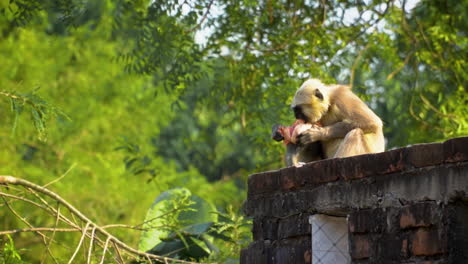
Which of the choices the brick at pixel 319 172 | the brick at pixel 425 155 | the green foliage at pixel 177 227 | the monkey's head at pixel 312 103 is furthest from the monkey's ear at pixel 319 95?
the brick at pixel 425 155

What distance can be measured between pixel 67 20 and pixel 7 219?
4.58 m

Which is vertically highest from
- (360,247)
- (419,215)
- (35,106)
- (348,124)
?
(35,106)

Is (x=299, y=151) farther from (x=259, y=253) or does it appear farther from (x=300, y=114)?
(x=259, y=253)

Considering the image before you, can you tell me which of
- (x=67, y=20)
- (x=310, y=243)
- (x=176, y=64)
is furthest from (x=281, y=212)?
(x=67, y=20)

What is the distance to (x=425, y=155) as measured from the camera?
2.83 metres

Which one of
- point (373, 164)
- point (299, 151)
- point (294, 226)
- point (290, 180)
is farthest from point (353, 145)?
point (373, 164)

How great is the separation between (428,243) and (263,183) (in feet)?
3.56

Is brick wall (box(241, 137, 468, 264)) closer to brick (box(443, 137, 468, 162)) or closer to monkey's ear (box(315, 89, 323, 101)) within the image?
brick (box(443, 137, 468, 162))

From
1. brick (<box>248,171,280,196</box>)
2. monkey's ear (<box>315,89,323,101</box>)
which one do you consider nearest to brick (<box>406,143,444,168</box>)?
brick (<box>248,171,280,196</box>)

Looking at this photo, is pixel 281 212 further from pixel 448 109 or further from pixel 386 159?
pixel 448 109

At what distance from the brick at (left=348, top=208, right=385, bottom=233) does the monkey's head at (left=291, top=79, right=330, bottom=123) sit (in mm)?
2049

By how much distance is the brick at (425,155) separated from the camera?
9.14 feet

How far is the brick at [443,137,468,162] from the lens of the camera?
2705 millimetres

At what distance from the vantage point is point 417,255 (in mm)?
2775
